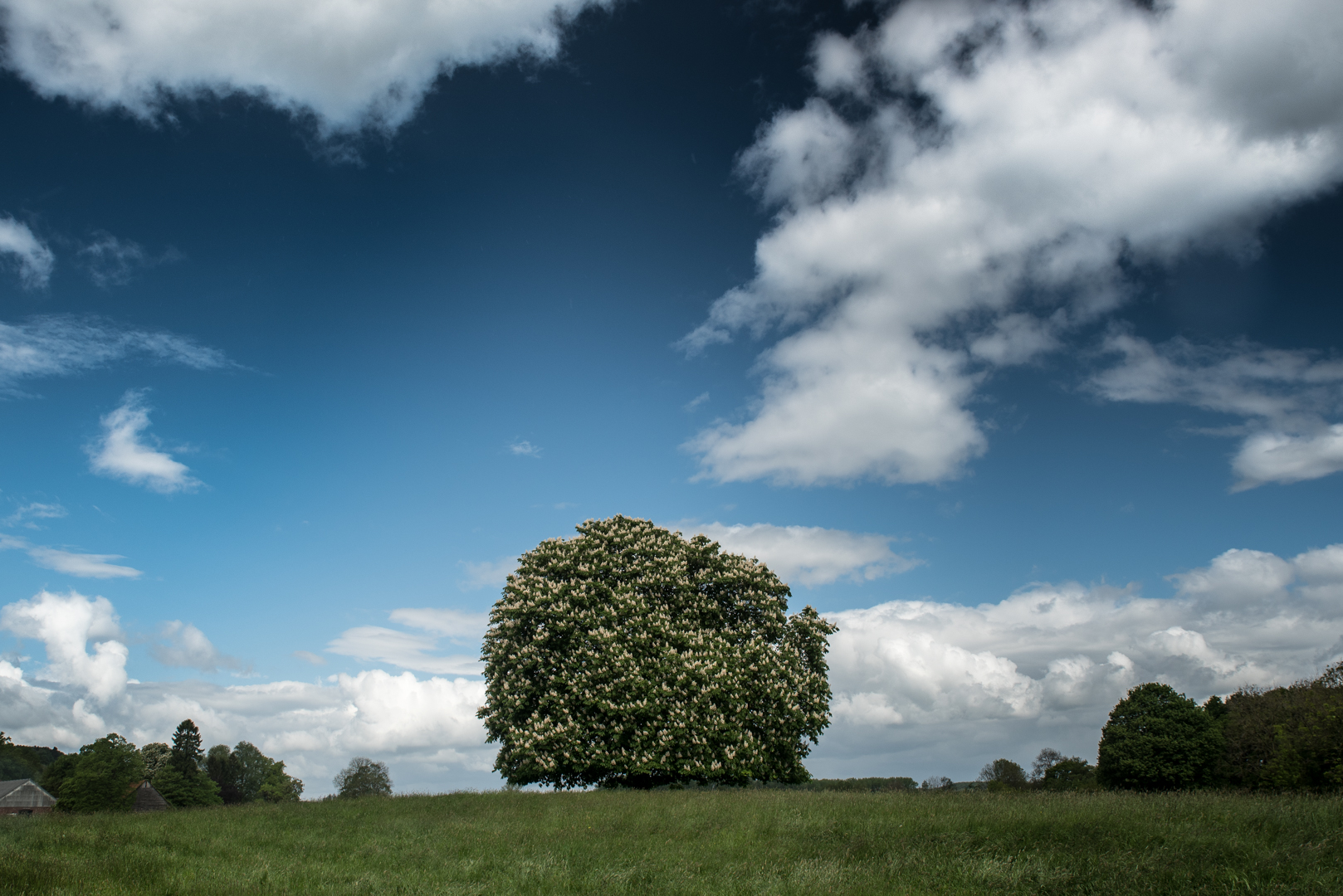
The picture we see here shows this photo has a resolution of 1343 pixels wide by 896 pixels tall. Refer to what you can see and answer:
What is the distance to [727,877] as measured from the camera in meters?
13.9

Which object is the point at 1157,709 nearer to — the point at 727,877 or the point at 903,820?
the point at 903,820

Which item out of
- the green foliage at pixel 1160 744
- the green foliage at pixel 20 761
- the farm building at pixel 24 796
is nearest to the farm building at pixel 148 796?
the farm building at pixel 24 796

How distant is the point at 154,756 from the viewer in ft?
281

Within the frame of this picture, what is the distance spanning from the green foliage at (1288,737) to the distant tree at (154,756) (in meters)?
96.1

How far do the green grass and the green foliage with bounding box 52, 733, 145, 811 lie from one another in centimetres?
4889

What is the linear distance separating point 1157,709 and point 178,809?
61.2 m

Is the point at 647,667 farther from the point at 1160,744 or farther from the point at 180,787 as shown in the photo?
the point at 180,787

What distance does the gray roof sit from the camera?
77.6 meters

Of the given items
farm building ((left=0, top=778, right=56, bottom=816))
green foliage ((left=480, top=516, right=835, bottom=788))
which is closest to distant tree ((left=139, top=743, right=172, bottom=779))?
farm building ((left=0, top=778, right=56, bottom=816))

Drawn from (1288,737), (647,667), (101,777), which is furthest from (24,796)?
(1288,737)

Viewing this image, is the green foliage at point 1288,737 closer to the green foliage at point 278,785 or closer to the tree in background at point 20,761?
the green foliage at point 278,785

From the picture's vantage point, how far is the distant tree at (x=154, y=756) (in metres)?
80.8

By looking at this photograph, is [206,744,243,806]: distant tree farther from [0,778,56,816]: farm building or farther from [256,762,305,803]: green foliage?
[0,778,56,816]: farm building

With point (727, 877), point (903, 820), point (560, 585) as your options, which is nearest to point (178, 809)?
point (560, 585)
